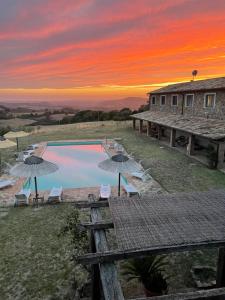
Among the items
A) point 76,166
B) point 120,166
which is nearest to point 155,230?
point 120,166

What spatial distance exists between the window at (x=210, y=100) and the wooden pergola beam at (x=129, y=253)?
1924 cm

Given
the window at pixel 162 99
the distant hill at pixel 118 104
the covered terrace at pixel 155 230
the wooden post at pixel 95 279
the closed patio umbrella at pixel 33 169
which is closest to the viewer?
the covered terrace at pixel 155 230

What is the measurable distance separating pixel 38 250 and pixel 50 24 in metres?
16.8

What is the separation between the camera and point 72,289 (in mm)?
6262

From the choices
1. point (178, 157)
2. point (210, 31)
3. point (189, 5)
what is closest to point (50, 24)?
point (189, 5)

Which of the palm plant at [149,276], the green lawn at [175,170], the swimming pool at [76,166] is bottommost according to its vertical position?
the swimming pool at [76,166]

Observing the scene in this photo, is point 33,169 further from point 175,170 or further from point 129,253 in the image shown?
point 175,170

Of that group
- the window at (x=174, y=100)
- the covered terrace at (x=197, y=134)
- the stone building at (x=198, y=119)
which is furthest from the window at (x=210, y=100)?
the window at (x=174, y=100)

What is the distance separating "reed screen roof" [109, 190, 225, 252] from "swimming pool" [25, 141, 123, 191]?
375 inches

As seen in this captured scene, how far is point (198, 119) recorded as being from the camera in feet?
72.5

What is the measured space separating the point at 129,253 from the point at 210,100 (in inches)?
814

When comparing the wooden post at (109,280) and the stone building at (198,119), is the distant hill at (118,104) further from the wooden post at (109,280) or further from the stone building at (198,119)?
the wooden post at (109,280)

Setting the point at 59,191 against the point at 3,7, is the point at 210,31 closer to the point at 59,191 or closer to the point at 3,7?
the point at 3,7

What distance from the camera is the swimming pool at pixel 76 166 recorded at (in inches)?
615
